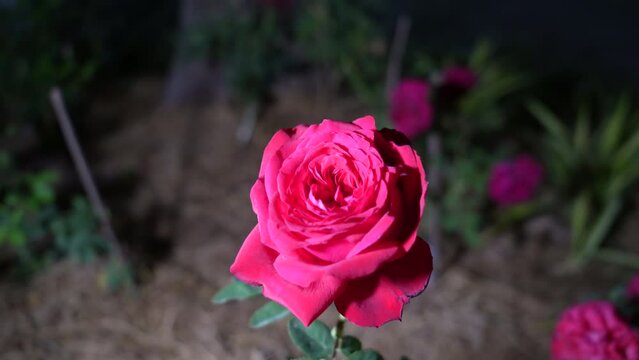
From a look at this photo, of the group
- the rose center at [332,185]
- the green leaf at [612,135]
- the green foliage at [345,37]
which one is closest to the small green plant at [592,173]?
the green leaf at [612,135]

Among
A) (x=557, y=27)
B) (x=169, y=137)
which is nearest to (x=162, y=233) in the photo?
(x=169, y=137)

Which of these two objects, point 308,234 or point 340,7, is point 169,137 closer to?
point 340,7

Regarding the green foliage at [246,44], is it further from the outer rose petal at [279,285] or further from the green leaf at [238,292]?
the outer rose petal at [279,285]

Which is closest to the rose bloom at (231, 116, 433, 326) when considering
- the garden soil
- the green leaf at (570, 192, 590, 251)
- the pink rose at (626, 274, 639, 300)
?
the pink rose at (626, 274, 639, 300)

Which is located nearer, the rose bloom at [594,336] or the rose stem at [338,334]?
the rose stem at [338,334]

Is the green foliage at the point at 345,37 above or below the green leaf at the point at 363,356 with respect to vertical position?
above
